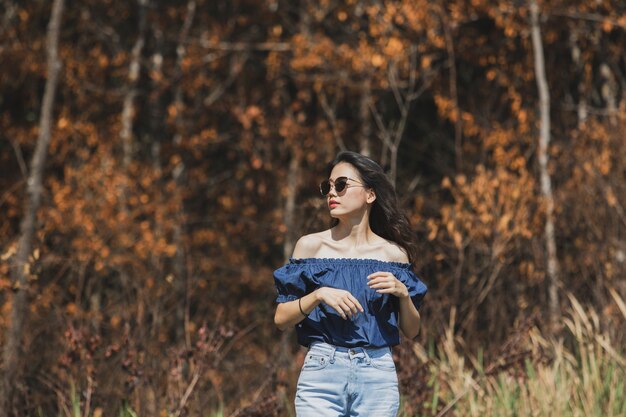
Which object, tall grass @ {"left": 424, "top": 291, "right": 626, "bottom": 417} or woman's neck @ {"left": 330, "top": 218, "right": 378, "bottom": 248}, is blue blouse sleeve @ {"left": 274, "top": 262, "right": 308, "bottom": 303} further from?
tall grass @ {"left": 424, "top": 291, "right": 626, "bottom": 417}

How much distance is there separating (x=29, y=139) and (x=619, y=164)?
8.39 meters

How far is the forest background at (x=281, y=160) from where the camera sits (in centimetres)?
755

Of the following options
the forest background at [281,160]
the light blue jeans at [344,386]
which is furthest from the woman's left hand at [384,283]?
the forest background at [281,160]

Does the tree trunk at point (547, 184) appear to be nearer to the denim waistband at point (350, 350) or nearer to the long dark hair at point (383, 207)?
the long dark hair at point (383, 207)

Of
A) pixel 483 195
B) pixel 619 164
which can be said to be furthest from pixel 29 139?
pixel 619 164

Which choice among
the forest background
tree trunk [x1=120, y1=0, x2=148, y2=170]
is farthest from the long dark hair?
tree trunk [x1=120, y1=0, x2=148, y2=170]

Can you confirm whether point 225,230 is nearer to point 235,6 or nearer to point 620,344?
point 235,6

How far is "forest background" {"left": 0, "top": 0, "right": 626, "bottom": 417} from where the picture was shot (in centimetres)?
755

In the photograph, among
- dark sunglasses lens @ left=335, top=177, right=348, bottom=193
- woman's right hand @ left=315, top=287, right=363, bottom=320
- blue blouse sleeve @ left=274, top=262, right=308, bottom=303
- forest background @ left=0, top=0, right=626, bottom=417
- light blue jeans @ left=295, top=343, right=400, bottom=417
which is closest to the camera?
woman's right hand @ left=315, top=287, right=363, bottom=320

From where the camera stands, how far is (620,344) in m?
6.68

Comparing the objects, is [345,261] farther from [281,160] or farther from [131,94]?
[281,160]

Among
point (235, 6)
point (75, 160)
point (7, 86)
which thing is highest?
point (235, 6)

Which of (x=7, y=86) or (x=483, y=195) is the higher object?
(x=7, y=86)

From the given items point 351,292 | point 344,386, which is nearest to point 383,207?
point 351,292
